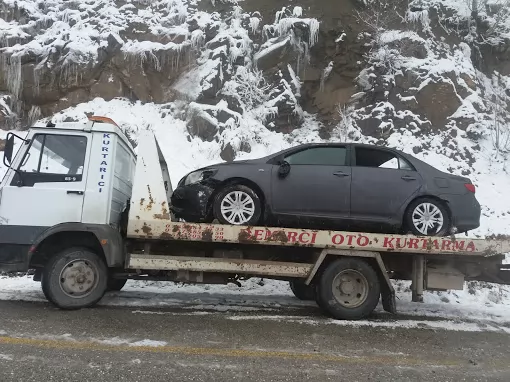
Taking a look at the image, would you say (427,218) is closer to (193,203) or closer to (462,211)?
(462,211)

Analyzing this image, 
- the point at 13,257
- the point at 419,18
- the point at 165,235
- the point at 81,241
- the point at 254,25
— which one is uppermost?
the point at 419,18

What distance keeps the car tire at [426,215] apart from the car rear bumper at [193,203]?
2.81 meters

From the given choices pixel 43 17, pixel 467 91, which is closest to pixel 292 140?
pixel 467 91

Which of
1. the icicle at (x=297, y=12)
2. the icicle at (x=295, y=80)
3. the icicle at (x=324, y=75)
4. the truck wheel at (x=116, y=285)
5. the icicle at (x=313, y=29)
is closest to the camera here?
the truck wheel at (x=116, y=285)

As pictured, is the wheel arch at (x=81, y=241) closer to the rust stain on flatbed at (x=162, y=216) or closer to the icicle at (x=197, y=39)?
the rust stain on flatbed at (x=162, y=216)

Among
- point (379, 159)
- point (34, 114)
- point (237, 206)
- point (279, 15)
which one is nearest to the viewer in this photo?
point (237, 206)

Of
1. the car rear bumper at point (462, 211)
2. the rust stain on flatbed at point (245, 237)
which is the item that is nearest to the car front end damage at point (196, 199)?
the rust stain on flatbed at point (245, 237)

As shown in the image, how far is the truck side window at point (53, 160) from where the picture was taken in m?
5.59

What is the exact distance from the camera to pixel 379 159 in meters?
6.42

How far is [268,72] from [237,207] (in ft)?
40.0

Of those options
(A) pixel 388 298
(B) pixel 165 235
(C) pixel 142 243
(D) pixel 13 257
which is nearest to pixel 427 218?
(A) pixel 388 298

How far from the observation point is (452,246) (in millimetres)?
5723

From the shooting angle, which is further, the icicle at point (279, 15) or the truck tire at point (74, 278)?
the icicle at point (279, 15)

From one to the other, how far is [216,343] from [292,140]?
1171cm
